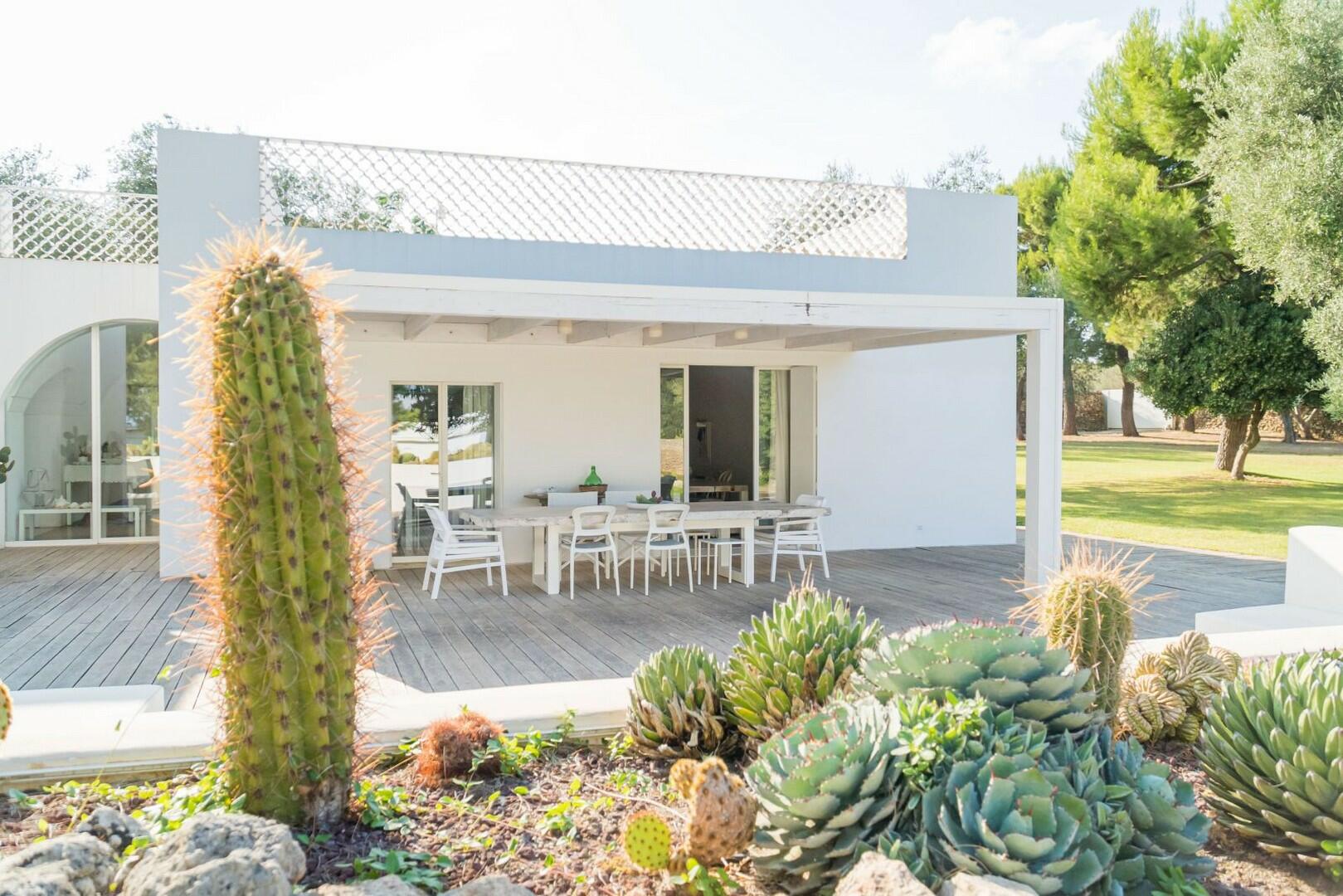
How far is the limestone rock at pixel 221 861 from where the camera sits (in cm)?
164

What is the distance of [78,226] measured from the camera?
10.9 metres

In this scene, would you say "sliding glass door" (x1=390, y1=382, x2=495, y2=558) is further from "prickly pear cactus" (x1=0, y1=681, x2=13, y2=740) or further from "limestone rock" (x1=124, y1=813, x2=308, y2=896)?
"limestone rock" (x1=124, y1=813, x2=308, y2=896)

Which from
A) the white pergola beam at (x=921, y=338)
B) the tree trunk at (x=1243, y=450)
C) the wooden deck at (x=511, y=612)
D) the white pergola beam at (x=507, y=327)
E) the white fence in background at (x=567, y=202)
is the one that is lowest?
the wooden deck at (x=511, y=612)

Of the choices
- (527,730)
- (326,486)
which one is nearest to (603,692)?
(527,730)

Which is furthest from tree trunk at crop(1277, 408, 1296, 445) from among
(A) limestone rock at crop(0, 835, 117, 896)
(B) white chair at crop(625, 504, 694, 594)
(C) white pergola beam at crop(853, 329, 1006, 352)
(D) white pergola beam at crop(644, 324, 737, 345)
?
(A) limestone rock at crop(0, 835, 117, 896)

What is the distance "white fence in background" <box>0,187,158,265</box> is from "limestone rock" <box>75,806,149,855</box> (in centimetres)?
1021

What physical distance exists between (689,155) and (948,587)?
11.6 m

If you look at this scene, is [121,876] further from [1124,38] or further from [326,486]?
[1124,38]

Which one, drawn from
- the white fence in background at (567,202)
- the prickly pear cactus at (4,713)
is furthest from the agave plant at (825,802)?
the white fence in background at (567,202)

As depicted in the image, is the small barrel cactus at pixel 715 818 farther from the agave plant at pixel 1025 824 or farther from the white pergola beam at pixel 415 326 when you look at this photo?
the white pergola beam at pixel 415 326

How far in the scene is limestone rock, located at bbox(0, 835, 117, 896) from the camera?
1628mm

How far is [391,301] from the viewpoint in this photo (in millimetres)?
6336

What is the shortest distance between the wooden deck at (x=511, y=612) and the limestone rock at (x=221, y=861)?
2.58 m

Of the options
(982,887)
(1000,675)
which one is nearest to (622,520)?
(1000,675)
